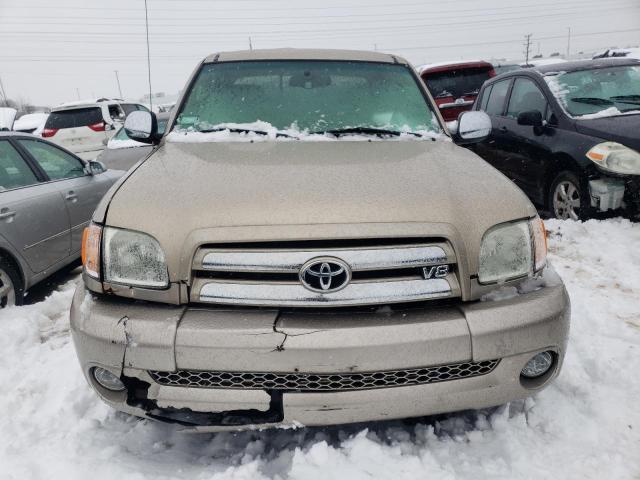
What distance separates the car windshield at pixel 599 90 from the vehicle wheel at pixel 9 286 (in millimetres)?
5462

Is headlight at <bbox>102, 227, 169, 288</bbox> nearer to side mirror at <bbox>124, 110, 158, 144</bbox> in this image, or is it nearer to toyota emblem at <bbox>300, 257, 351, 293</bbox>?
toyota emblem at <bbox>300, 257, 351, 293</bbox>

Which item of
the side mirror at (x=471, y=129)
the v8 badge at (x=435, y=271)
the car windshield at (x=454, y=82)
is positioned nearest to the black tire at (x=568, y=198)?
the side mirror at (x=471, y=129)

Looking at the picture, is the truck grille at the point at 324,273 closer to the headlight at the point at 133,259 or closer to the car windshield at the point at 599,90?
the headlight at the point at 133,259

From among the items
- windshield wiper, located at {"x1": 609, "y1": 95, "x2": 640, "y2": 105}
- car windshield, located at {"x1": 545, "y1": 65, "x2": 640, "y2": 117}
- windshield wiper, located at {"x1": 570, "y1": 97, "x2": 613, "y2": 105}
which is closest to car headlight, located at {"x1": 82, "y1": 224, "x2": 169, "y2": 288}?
car windshield, located at {"x1": 545, "y1": 65, "x2": 640, "y2": 117}

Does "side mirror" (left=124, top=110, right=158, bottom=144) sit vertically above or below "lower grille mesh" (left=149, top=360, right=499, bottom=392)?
above

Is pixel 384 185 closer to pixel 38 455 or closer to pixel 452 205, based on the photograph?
pixel 452 205

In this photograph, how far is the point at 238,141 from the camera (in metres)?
2.64

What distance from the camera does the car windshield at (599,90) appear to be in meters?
5.13

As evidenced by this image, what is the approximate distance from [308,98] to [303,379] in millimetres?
1838

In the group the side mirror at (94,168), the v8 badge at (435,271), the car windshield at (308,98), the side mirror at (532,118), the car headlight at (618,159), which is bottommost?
the side mirror at (94,168)

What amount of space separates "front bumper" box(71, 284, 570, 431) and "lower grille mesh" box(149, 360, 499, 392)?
0.07 ft

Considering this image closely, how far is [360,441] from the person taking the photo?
6.22 ft

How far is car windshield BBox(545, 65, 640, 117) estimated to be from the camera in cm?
513

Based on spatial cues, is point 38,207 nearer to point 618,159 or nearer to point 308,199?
point 308,199
